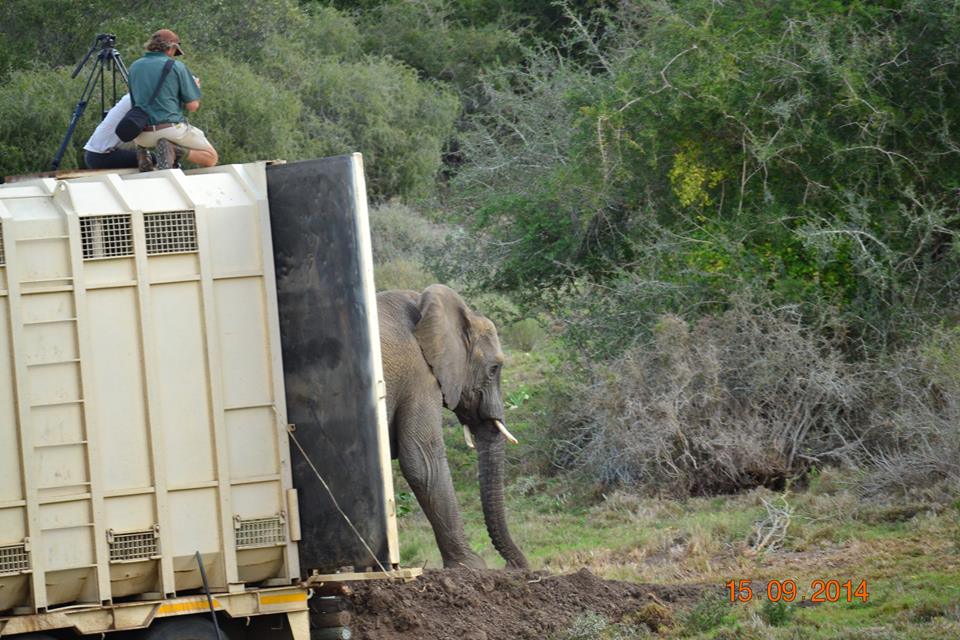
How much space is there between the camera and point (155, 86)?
26.4 ft

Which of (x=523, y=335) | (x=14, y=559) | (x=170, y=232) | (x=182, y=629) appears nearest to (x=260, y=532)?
(x=182, y=629)

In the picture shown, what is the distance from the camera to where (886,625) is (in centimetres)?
703

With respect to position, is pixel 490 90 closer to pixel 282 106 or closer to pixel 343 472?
pixel 282 106

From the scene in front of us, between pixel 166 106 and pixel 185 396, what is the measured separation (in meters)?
2.42

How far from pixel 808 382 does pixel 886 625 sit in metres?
4.34

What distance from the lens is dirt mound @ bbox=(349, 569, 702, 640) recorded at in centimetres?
768

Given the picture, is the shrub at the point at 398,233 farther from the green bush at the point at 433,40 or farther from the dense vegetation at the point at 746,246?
the dense vegetation at the point at 746,246

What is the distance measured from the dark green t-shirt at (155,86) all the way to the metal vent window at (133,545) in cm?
277

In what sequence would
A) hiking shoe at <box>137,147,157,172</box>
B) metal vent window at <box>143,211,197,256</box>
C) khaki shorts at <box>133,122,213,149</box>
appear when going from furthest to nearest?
khaki shorts at <box>133,122,213,149</box> → hiking shoe at <box>137,147,157,172</box> → metal vent window at <box>143,211,197,256</box>

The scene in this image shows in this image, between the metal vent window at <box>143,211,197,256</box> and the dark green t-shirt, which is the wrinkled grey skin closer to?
the dark green t-shirt

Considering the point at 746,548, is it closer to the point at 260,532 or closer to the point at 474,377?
the point at 474,377

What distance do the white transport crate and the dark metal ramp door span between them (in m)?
0.14

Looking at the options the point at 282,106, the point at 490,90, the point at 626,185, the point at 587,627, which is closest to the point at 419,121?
the point at 282,106

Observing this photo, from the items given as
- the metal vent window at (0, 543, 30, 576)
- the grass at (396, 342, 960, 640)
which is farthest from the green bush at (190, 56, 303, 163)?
the metal vent window at (0, 543, 30, 576)
